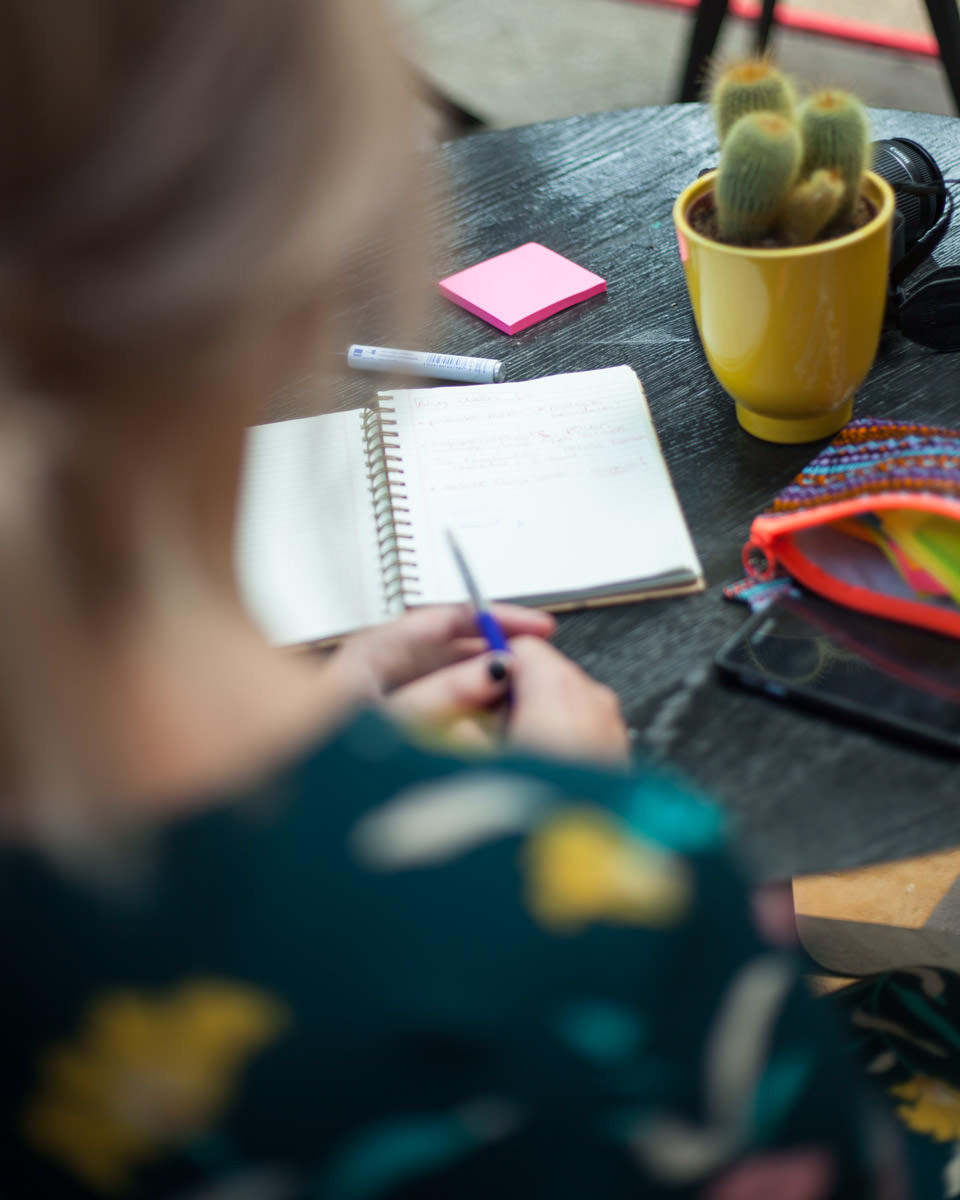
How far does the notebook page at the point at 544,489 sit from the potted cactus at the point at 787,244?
0.10 metres

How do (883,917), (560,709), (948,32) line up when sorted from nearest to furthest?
(560,709) < (883,917) < (948,32)

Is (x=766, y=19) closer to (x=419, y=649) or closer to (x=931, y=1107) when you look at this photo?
(x=419, y=649)

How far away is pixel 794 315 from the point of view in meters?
0.75

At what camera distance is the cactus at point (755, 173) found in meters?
0.68

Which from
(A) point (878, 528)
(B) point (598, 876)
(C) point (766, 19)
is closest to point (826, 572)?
(A) point (878, 528)

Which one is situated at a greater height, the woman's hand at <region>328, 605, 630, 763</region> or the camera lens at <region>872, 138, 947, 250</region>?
the camera lens at <region>872, 138, 947, 250</region>

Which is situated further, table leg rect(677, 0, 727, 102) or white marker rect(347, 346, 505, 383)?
table leg rect(677, 0, 727, 102)

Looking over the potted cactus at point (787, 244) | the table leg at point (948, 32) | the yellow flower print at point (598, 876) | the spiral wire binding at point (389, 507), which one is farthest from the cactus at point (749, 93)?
the table leg at point (948, 32)

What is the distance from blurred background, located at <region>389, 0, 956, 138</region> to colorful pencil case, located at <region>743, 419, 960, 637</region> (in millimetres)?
2370

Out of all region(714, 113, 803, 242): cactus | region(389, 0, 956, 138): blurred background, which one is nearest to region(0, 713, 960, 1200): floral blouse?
region(714, 113, 803, 242): cactus

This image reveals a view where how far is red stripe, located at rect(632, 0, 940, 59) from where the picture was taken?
10.4 feet

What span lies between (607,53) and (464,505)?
2983mm

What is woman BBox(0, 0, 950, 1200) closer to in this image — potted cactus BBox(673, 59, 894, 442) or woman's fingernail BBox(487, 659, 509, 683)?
woman's fingernail BBox(487, 659, 509, 683)

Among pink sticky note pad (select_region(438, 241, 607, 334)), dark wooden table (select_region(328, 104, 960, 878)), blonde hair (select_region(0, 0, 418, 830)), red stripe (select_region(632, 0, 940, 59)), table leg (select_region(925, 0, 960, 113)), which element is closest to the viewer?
blonde hair (select_region(0, 0, 418, 830))
